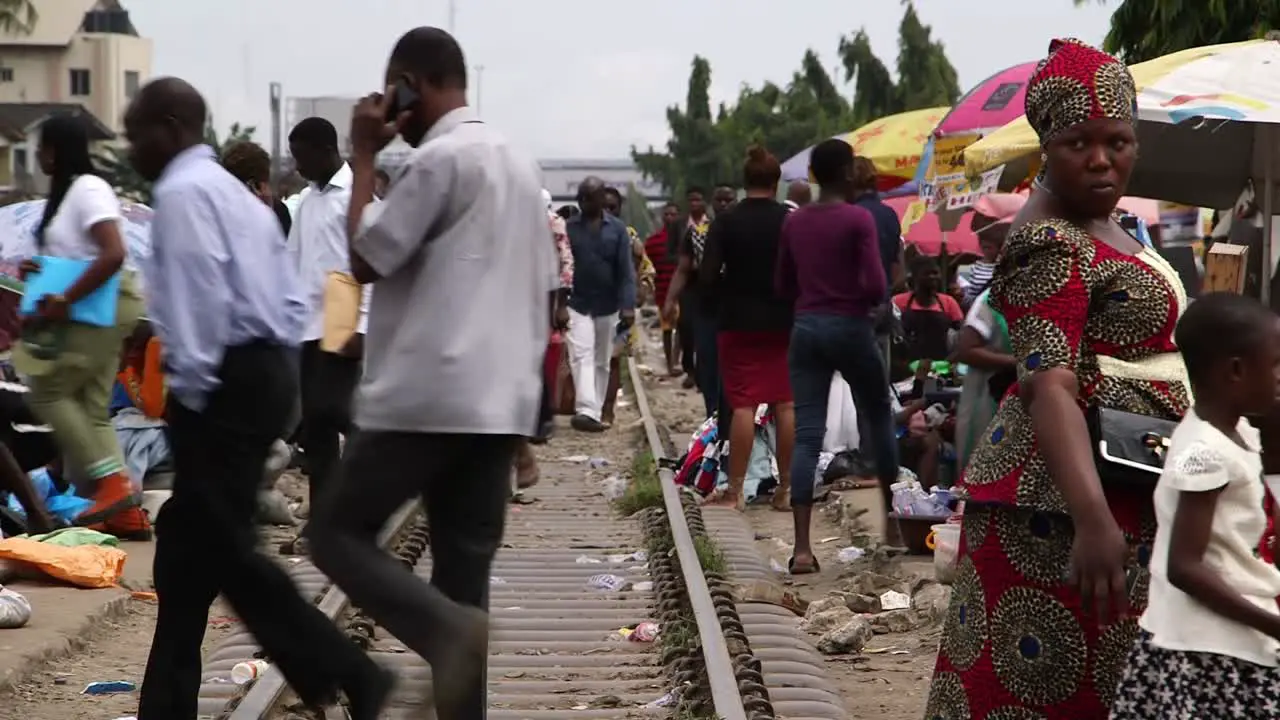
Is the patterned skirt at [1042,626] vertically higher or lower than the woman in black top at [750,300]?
higher

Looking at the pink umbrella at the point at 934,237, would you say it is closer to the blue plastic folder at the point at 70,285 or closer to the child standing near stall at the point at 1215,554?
the blue plastic folder at the point at 70,285

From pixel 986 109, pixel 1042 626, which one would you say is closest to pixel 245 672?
pixel 1042 626

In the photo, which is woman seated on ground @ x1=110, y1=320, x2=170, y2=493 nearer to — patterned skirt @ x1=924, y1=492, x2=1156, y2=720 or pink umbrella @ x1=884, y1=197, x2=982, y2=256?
patterned skirt @ x1=924, y1=492, x2=1156, y2=720

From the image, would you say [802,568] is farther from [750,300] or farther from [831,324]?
[750,300]

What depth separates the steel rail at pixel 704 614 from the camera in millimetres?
6383

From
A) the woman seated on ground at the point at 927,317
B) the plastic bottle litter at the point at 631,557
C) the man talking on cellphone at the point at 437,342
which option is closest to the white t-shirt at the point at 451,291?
the man talking on cellphone at the point at 437,342

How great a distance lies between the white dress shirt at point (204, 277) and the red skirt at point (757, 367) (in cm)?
643

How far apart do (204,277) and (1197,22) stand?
13.2 m

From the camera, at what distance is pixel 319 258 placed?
8.81 meters

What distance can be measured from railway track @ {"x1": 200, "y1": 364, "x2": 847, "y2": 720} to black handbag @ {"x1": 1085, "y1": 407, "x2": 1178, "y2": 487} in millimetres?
1769

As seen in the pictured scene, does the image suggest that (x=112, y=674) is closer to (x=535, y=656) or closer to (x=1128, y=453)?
(x=535, y=656)

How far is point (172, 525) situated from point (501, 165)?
4.50 feet

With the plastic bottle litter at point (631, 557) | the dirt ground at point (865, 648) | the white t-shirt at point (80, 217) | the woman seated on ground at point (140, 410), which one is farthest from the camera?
the plastic bottle litter at point (631, 557)

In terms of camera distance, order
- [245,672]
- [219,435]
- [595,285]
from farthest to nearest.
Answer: [595,285]
[245,672]
[219,435]
